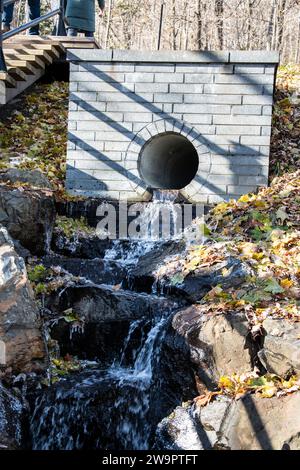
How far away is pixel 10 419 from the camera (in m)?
4.29

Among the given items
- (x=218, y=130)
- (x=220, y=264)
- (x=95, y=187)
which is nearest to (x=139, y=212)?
(x=95, y=187)

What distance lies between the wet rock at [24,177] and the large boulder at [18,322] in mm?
3019

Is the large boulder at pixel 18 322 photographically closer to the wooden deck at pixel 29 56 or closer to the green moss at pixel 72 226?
the green moss at pixel 72 226

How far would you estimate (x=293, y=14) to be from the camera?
20.0 m

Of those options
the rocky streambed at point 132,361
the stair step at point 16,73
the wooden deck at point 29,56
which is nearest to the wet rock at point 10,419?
the rocky streambed at point 132,361

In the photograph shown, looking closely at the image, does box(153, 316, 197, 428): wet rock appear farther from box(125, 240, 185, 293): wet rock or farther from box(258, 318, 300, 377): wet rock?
box(125, 240, 185, 293): wet rock

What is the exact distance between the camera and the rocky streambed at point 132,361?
4043 millimetres

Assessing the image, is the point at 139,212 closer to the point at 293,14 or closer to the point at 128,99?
the point at 128,99

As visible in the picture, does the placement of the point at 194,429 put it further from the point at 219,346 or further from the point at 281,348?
the point at 281,348

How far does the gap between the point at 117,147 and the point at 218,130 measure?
1.64 m

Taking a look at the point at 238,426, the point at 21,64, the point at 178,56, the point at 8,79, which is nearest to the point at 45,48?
the point at 21,64

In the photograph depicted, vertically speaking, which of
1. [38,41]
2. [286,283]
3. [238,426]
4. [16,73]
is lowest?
[238,426]

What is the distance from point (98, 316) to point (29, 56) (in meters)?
6.01

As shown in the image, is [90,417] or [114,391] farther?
[114,391]
